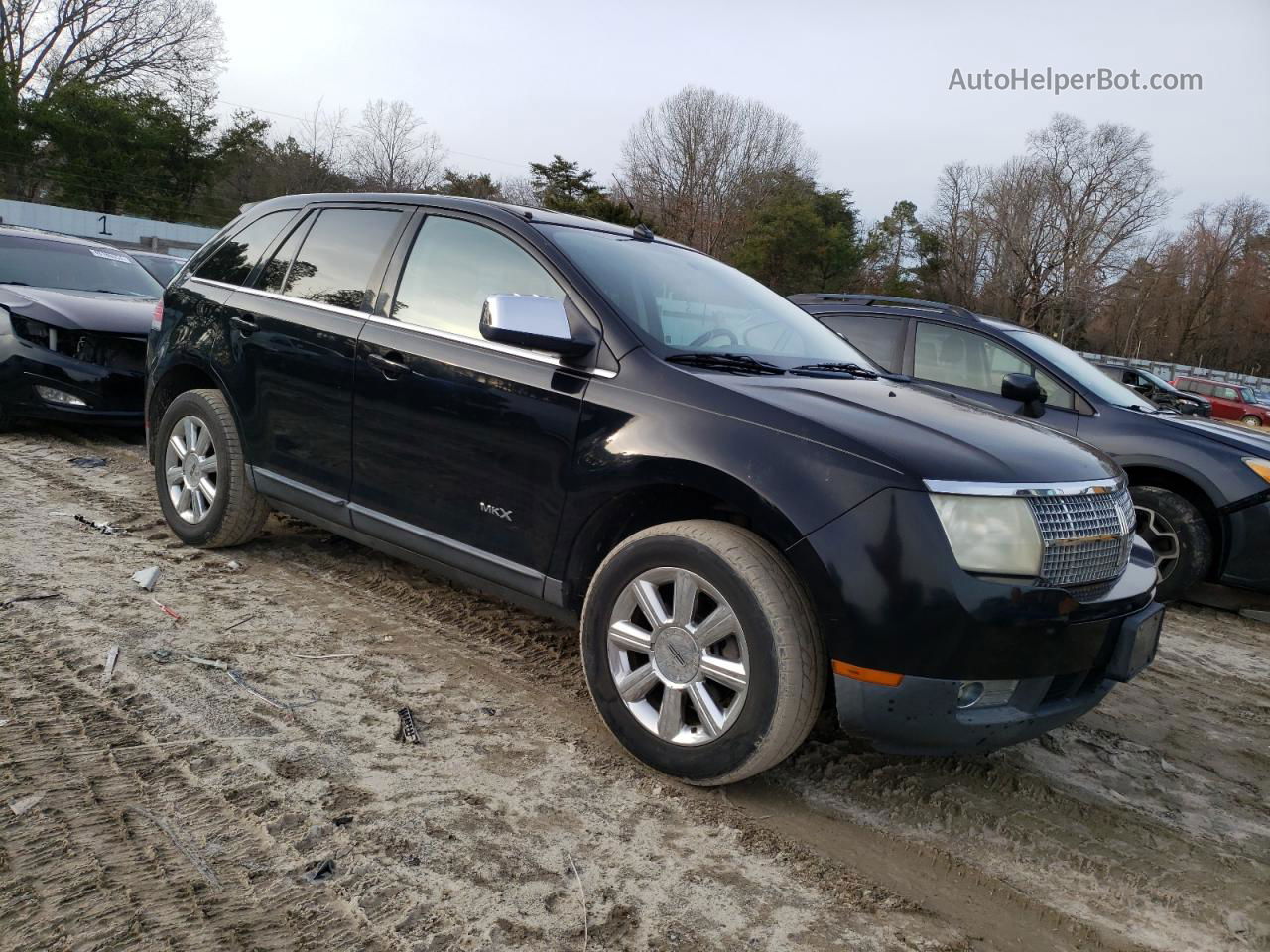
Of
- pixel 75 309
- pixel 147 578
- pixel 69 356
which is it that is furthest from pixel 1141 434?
pixel 75 309

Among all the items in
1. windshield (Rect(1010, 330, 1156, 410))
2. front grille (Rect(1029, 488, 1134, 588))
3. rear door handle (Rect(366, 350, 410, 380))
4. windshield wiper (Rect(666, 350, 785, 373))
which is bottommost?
front grille (Rect(1029, 488, 1134, 588))

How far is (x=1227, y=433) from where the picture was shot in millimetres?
5777

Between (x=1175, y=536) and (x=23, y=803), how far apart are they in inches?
229

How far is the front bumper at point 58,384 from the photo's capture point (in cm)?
661

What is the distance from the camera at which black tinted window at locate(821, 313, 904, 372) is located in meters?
6.76

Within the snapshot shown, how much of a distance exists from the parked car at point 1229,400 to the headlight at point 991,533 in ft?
105

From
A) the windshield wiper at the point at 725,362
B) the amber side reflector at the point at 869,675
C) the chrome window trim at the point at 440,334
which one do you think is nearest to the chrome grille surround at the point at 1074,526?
the amber side reflector at the point at 869,675

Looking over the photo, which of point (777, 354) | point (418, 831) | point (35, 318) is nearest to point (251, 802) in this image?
point (418, 831)

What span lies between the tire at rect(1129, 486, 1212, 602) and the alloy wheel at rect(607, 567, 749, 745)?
404 cm

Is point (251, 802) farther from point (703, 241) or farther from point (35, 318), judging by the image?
point (703, 241)

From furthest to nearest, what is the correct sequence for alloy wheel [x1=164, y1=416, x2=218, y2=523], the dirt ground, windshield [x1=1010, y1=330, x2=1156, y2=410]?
1. windshield [x1=1010, y1=330, x2=1156, y2=410]
2. alloy wheel [x1=164, y1=416, x2=218, y2=523]
3. the dirt ground

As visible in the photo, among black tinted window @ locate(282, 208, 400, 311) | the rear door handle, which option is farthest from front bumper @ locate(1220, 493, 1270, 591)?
black tinted window @ locate(282, 208, 400, 311)

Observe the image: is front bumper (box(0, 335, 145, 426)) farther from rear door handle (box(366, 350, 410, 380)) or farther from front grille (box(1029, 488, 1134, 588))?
front grille (box(1029, 488, 1134, 588))

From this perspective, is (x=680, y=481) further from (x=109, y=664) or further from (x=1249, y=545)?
(x=1249, y=545)
